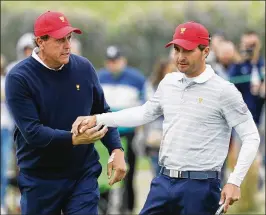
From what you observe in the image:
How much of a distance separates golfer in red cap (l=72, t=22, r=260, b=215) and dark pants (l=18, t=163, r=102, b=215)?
0.52 meters

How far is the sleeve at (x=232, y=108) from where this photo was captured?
6832mm

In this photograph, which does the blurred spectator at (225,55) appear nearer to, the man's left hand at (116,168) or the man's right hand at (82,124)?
the man's left hand at (116,168)

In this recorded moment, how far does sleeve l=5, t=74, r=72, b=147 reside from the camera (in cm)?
712

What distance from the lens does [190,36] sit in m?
7.01

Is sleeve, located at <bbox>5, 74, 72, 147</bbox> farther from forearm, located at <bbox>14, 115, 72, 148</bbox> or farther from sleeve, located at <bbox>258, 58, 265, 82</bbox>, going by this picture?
sleeve, located at <bbox>258, 58, 265, 82</bbox>

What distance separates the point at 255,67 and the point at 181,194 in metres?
5.91

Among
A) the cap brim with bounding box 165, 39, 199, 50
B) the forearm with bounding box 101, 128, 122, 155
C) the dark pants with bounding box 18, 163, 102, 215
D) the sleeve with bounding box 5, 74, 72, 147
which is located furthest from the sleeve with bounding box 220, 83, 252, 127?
the dark pants with bounding box 18, 163, 102, 215

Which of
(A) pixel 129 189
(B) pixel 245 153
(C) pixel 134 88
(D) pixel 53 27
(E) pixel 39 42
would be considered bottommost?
(A) pixel 129 189

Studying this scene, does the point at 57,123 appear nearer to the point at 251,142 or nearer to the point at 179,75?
the point at 179,75

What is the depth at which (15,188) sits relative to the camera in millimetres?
12945

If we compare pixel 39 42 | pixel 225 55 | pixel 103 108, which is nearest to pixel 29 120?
pixel 39 42

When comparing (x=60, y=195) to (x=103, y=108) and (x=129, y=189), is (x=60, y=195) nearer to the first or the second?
(x=103, y=108)

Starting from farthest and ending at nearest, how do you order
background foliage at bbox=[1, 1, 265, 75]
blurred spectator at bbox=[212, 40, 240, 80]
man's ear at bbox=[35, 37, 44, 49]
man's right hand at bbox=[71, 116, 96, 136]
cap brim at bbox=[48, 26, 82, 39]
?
background foliage at bbox=[1, 1, 265, 75]
blurred spectator at bbox=[212, 40, 240, 80]
man's ear at bbox=[35, 37, 44, 49]
cap brim at bbox=[48, 26, 82, 39]
man's right hand at bbox=[71, 116, 96, 136]

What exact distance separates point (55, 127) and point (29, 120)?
223 mm
